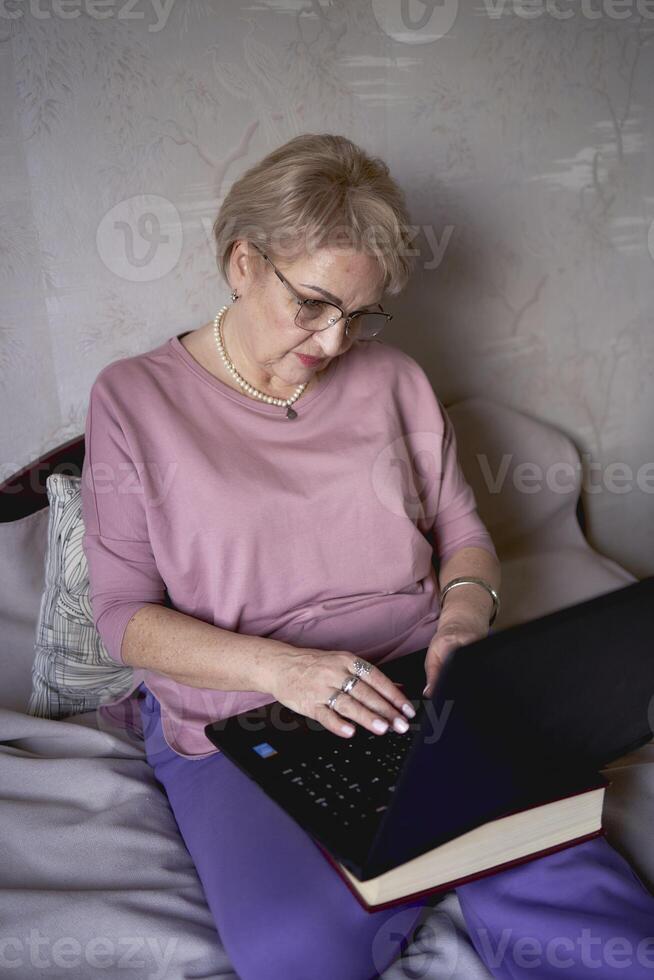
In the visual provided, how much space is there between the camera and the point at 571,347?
2.24m

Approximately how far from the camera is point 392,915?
1068 mm

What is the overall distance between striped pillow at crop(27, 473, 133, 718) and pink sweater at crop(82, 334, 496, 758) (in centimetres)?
7

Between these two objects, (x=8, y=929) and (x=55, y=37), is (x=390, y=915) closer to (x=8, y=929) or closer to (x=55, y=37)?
(x=8, y=929)

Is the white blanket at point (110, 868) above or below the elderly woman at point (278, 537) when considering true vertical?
below

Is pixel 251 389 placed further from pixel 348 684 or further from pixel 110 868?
pixel 110 868

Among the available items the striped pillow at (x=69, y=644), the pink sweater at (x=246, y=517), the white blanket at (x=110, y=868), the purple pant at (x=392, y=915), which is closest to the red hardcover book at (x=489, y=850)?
the purple pant at (x=392, y=915)

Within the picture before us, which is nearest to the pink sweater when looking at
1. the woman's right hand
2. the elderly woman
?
the elderly woman

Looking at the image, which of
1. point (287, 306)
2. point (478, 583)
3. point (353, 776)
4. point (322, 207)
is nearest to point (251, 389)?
point (287, 306)

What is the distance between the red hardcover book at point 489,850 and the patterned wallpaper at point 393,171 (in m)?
1.09

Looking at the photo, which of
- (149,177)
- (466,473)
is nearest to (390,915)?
(466,473)

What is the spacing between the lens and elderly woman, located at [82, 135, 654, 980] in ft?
3.55

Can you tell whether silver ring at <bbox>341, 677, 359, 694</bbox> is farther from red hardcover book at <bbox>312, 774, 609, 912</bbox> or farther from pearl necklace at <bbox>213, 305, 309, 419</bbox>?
pearl necklace at <bbox>213, 305, 309, 419</bbox>

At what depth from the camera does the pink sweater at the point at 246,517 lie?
51.2 inches

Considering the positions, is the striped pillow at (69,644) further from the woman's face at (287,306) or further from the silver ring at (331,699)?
the silver ring at (331,699)
